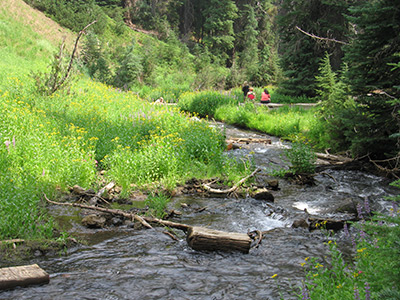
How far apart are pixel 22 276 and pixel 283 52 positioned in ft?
77.1

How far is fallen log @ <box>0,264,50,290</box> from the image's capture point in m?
3.98

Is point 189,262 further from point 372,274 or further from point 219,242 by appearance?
point 372,274

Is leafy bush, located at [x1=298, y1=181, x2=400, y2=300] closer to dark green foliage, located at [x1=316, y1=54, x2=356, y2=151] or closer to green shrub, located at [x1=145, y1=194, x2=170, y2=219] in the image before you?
green shrub, located at [x1=145, y1=194, x2=170, y2=219]

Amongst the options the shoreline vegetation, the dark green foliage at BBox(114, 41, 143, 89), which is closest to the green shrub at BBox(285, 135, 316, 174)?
the shoreline vegetation

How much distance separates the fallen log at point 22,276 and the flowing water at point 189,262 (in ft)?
0.26

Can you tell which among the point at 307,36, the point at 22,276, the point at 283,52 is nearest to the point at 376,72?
the point at 22,276

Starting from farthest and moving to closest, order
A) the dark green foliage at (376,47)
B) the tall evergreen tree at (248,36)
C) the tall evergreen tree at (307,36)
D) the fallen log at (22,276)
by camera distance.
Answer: the tall evergreen tree at (248,36) → the tall evergreen tree at (307,36) → the dark green foliage at (376,47) → the fallen log at (22,276)

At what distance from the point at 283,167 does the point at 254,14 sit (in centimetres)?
4618

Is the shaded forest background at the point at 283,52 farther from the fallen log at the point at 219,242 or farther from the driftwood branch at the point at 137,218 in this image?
the driftwood branch at the point at 137,218

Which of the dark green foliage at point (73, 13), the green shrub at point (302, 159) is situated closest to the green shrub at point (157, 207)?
the green shrub at point (302, 159)

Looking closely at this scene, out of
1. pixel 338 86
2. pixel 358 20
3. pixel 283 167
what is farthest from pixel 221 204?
pixel 338 86

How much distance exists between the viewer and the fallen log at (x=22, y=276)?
13.1ft

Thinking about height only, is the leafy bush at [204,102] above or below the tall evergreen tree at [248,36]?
below

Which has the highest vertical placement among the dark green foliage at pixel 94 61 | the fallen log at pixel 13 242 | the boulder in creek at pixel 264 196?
the dark green foliage at pixel 94 61
